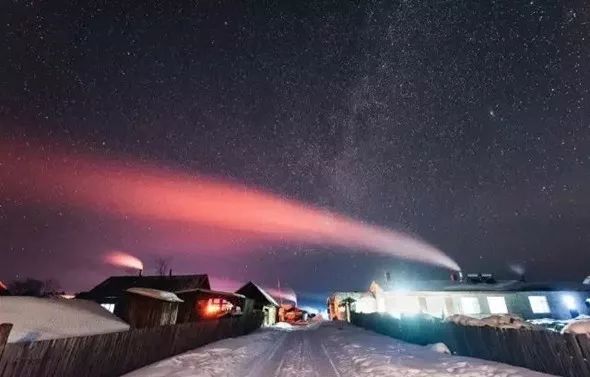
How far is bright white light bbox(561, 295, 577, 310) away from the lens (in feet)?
128

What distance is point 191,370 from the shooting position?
11289 millimetres

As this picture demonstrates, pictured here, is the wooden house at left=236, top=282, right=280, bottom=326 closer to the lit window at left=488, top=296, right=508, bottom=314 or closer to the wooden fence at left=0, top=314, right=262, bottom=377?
the lit window at left=488, top=296, right=508, bottom=314

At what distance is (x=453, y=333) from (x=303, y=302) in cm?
14094

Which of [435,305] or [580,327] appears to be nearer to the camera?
[580,327]

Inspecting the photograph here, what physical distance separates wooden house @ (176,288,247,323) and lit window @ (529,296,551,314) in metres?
36.7

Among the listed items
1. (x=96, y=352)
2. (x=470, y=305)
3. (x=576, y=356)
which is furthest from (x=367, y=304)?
(x=96, y=352)

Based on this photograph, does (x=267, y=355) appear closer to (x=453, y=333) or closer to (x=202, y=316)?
(x=453, y=333)

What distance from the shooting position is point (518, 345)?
10305mm

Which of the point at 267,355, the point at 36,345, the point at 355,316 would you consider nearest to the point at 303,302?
the point at 355,316

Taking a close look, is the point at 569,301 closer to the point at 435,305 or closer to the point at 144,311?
the point at 435,305

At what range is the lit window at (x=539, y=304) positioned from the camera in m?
38.8

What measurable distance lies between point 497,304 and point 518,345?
3525 cm

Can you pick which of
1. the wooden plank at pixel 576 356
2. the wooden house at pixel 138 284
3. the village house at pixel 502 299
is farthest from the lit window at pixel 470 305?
the wooden plank at pixel 576 356

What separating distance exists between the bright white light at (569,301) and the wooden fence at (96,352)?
45.3m
